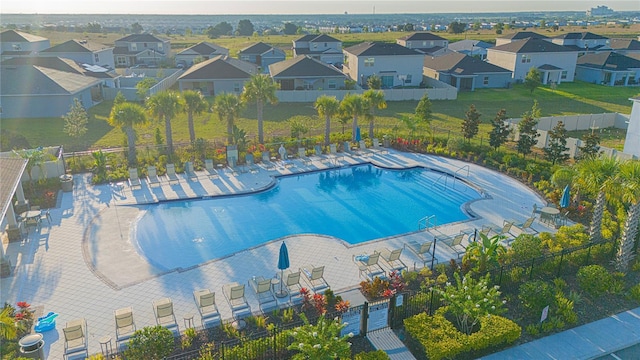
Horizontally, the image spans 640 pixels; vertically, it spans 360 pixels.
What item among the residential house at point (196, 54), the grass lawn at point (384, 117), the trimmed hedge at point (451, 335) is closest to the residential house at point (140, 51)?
the residential house at point (196, 54)

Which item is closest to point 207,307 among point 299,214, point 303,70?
point 299,214

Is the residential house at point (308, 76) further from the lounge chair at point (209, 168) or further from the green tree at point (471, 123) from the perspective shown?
the lounge chair at point (209, 168)

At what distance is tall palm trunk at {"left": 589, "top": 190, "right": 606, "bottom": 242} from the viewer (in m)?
17.9

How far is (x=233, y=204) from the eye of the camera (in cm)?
2445

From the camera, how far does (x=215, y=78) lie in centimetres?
4991

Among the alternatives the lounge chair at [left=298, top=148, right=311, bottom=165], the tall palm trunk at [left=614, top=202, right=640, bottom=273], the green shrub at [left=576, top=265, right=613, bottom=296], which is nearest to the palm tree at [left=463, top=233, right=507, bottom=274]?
the green shrub at [left=576, top=265, right=613, bottom=296]

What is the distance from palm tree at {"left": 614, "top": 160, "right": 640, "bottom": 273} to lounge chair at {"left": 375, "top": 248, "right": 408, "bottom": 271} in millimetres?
8017

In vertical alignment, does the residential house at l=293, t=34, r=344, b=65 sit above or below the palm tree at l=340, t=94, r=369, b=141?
above

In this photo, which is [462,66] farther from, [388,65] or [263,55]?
[263,55]

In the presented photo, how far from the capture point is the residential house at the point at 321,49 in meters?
73.4

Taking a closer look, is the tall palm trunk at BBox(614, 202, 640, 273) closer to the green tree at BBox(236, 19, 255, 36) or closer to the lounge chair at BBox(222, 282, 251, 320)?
the lounge chair at BBox(222, 282, 251, 320)

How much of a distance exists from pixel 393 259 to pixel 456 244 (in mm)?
3112

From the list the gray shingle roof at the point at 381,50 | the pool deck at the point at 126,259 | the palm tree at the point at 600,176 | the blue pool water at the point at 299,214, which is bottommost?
the blue pool water at the point at 299,214

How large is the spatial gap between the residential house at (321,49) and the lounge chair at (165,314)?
62.4 m
